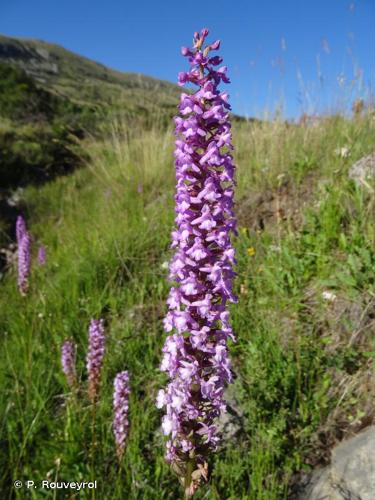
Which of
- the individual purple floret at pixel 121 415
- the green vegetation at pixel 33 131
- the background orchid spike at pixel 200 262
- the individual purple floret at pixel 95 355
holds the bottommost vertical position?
the individual purple floret at pixel 121 415

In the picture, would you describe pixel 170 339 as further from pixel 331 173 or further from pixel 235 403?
pixel 331 173

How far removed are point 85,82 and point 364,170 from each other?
85.4 meters

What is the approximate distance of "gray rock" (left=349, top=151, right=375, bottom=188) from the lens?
4146 mm

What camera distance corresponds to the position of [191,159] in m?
1.50

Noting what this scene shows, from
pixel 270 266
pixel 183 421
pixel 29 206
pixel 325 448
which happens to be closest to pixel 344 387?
pixel 325 448

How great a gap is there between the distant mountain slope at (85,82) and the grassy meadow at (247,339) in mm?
4138

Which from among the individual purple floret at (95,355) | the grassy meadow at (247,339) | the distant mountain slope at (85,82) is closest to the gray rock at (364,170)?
the grassy meadow at (247,339)

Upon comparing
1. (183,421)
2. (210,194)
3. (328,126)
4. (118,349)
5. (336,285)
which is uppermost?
(328,126)

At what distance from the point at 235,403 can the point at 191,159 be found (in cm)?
213

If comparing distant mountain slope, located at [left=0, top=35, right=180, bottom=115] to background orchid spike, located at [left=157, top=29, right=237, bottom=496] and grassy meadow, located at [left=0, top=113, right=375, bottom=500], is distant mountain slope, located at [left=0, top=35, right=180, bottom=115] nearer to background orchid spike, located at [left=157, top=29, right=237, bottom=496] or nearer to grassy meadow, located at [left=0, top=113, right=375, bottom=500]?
grassy meadow, located at [left=0, top=113, right=375, bottom=500]

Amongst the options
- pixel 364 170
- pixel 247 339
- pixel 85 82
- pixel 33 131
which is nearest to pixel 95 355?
pixel 247 339

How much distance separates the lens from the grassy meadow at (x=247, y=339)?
2.60 metres

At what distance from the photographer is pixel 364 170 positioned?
4.47 m

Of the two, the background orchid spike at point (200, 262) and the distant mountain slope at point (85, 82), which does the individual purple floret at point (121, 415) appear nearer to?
the background orchid spike at point (200, 262)
